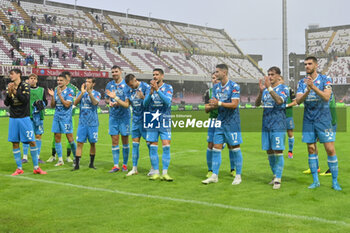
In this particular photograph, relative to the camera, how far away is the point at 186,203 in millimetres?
6379

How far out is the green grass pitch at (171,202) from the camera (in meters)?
5.25

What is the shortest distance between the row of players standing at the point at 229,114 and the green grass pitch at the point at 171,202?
450 mm

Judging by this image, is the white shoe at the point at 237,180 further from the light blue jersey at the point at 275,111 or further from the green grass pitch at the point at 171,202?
the light blue jersey at the point at 275,111

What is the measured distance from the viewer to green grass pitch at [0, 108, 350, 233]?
525cm

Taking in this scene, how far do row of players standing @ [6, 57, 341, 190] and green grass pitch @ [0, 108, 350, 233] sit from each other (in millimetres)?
450

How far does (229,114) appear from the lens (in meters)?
7.81

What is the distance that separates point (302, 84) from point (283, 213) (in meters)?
2.65

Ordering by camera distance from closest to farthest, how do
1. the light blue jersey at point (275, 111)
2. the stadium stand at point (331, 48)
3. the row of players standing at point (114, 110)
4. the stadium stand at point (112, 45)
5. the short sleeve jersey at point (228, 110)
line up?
1. the light blue jersey at point (275, 111)
2. the short sleeve jersey at point (228, 110)
3. the row of players standing at point (114, 110)
4. the stadium stand at point (112, 45)
5. the stadium stand at point (331, 48)

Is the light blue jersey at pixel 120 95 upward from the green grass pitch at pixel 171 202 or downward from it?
upward

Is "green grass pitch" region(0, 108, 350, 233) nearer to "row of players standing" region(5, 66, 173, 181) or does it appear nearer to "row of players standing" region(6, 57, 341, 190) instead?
"row of players standing" region(6, 57, 341, 190)

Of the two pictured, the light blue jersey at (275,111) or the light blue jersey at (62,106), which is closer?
the light blue jersey at (275,111)

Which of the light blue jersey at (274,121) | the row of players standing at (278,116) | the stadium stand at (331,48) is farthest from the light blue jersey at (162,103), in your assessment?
the stadium stand at (331,48)

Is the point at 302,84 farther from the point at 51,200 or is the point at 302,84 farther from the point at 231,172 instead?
the point at 51,200

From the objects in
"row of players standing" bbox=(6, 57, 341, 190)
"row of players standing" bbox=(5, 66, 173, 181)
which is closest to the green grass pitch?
"row of players standing" bbox=(6, 57, 341, 190)
